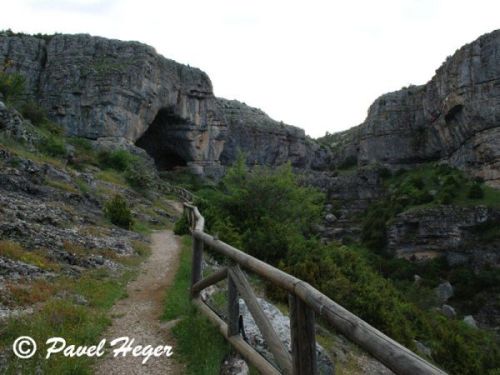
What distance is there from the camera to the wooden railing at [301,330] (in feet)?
8.35

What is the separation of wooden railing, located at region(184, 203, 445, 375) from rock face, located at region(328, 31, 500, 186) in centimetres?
5945

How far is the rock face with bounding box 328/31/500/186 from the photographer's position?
186 ft

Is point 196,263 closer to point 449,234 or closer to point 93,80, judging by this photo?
point 93,80

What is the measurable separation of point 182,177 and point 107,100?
13426 millimetres

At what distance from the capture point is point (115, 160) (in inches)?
1395

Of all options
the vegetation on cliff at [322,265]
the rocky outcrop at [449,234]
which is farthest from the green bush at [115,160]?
the rocky outcrop at [449,234]

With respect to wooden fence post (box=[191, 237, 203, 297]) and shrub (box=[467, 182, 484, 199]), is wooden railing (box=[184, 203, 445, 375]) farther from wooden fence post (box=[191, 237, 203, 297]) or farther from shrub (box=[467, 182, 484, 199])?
shrub (box=[467, 182, 484, 199])

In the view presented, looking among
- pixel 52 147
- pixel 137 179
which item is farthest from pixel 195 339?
pixel 137 179

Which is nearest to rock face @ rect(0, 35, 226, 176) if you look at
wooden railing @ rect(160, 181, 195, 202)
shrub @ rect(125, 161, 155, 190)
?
wooden railing @ rect(160, 181, 195, 202)

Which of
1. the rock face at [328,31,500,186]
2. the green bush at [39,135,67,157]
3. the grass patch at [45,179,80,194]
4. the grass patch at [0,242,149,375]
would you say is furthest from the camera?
the rock face at [328,31,500,186]

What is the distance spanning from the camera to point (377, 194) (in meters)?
72.8

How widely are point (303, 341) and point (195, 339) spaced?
2.72 metres

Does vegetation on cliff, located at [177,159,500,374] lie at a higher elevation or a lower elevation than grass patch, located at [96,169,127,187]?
lower

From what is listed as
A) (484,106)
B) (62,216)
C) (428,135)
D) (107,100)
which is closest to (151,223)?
(62,216)
